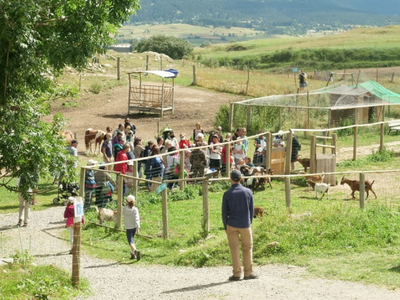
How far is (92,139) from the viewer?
2925cm

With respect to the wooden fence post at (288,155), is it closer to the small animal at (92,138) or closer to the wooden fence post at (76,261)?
the small animal at (92,138)

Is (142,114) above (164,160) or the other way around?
above

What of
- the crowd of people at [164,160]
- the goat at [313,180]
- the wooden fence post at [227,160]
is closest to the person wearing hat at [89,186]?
the crowd of people at [164,160]

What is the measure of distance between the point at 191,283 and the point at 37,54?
4679 mm

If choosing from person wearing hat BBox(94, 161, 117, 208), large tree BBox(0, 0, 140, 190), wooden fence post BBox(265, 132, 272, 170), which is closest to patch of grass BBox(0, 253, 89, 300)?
large tree BBox(0, 0, 140, 190)

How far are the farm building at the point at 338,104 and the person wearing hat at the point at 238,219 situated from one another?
62.3ft

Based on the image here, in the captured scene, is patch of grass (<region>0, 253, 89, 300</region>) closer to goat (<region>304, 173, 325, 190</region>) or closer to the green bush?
goat (<region>304, 173, 325, 190</region>)

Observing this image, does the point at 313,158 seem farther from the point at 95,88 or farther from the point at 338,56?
the point at 338,56

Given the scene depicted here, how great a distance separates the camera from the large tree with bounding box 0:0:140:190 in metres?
11.8

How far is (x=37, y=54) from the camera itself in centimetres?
1299

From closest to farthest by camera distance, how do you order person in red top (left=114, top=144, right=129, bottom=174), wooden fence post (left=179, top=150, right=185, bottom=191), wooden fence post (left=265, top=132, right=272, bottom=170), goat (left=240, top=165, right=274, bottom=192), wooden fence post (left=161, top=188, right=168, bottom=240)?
wooden fence post (left=161, top=188, right=168, bottom=240) → person in red top (left=114, top=144, right=129, bottom=174) → goat (left=240, top=165, right=274, bottom=192) → wooden fence post (left=179, top=150, right=185, bottom=191) → wooden fence post (left=265, top=132, right=272, bottom=170)

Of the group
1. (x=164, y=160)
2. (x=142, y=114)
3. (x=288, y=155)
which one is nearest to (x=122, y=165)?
(x=164, y=160)

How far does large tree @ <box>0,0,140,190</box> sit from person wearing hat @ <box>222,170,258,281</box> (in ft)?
10.1

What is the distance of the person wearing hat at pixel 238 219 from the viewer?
1235 centimetres
